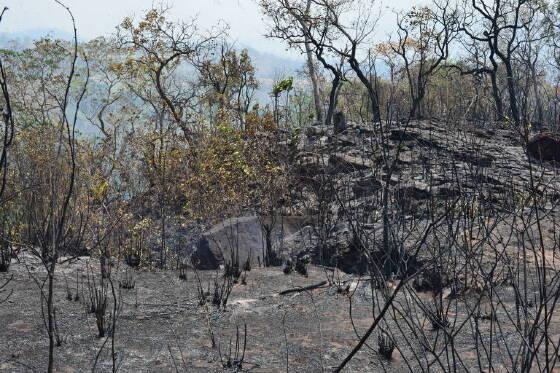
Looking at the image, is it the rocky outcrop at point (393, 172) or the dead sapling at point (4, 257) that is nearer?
the dead sapling at point (4, 257)

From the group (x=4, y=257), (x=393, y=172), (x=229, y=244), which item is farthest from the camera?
(x=393, y=172)

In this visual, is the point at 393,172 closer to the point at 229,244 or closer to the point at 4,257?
the point at 229,244

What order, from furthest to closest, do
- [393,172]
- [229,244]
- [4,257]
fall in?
[393,172] → [229,244] → [4,257]

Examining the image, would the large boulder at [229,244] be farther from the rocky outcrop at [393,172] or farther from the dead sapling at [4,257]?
the dead sapling at [4,257]

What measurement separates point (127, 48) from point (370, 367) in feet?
74.7

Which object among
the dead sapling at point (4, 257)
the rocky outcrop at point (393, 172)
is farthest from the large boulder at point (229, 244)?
the dead sapling at point (4, 257)

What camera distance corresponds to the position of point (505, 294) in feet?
24.0

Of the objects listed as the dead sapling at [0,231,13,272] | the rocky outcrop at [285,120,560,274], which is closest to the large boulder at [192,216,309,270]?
the rocky outcrop at [285,120,560,274]

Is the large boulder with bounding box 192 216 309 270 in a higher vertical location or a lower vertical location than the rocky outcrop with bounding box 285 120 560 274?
lower

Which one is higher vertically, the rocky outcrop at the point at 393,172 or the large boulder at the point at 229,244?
the rocky outcrop at the point at 393,172

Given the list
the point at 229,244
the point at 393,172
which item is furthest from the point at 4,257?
the point at 393,172

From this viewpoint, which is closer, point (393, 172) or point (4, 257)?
point (4, 257)

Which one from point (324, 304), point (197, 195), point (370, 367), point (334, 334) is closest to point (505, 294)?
point (324, 304)

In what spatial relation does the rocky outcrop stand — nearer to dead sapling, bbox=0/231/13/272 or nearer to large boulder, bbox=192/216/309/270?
large boulder, bbox=192/216/309/270
